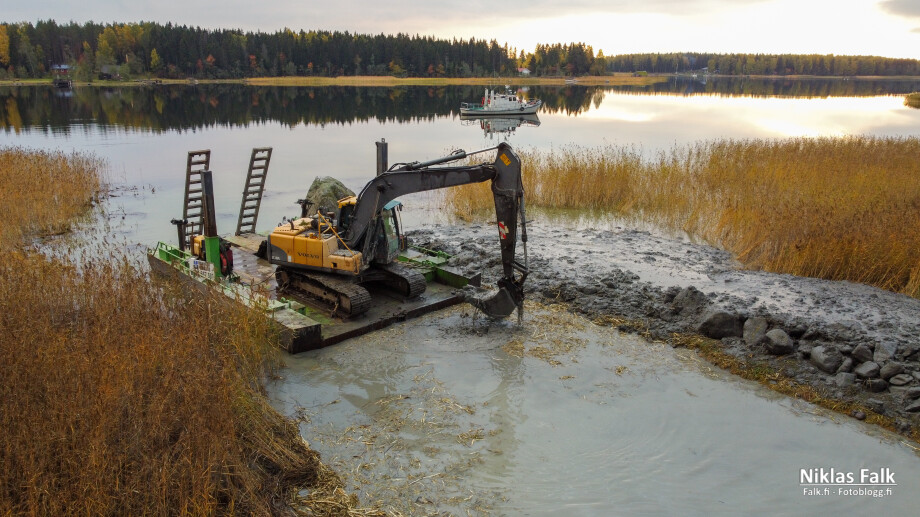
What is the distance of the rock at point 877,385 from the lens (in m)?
7.82

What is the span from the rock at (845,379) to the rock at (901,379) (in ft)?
1.34

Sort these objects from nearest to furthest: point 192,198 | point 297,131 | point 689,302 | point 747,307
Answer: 1. point 747,307
2. point 689,302
3. point 192,198
4. point 297,131

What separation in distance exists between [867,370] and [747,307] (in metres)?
2.32

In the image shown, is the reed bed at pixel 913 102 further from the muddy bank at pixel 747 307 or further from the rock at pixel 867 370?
the rock at pixel 867 370

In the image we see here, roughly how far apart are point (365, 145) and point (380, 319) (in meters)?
23.7

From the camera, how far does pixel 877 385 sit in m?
7.82

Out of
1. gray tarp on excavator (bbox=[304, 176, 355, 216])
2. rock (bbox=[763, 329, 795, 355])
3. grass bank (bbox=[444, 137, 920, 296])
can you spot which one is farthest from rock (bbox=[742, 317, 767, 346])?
gray tarp on excavator (bbox=[304, 176, 355, 216])

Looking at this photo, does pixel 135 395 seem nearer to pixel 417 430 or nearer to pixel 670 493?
pixel 417 430

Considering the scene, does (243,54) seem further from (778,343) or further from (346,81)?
(778,343)

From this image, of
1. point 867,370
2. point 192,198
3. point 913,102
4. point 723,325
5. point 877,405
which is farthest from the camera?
point 913,102

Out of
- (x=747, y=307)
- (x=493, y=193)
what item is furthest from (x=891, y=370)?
(x=493, y=193)

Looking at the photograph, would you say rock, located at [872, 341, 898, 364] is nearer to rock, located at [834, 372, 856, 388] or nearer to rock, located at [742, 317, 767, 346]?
rock, located at [834, 372, 856, 388]

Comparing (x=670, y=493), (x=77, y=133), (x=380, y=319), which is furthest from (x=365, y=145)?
(x=670, y=493)

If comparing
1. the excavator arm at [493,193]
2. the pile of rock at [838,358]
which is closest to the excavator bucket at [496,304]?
the excavator arm at [493,193]
